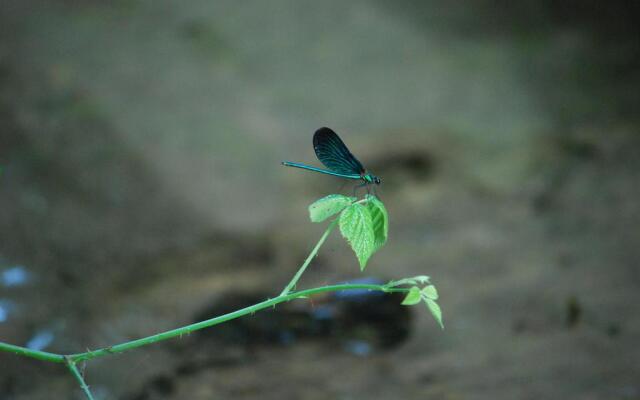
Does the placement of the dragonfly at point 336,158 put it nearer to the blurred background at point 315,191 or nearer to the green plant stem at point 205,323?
the green plant stem at point 205,323

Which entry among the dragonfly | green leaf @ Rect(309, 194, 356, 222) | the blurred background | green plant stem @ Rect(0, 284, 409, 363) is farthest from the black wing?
the blurred background

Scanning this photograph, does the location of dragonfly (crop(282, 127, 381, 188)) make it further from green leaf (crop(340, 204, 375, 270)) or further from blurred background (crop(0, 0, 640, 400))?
blurred background (crop(0, 0, 640, 400))

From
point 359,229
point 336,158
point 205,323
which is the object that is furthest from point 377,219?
point 205,323

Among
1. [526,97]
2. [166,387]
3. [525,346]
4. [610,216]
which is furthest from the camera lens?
[526,97]

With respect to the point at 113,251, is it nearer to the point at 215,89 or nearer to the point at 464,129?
the point at 215,89

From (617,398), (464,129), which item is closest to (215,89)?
(464,129)
